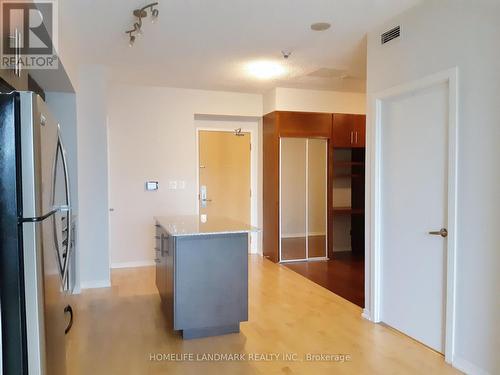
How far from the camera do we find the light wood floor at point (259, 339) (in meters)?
2.59

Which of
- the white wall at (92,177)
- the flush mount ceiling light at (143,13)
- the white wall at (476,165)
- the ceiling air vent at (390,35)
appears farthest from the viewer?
the white wall at (92,177)

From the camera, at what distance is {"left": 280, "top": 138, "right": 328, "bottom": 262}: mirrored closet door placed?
573cm

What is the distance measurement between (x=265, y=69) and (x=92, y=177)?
8.04 ft

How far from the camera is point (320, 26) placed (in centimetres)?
326

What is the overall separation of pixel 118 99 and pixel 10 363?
4499 millimetres

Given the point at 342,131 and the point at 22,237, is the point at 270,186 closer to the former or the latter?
the point at 342,131

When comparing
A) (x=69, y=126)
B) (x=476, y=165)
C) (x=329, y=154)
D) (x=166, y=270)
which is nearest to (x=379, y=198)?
(x=476, y=165)

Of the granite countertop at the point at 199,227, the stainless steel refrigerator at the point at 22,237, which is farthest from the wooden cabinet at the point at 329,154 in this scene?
the stainless steel refrigerator at the point at 22,237

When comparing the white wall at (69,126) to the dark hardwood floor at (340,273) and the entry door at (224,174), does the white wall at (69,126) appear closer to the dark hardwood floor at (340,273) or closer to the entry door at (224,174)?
the entry door at (224,174)

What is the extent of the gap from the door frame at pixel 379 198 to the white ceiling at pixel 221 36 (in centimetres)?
64

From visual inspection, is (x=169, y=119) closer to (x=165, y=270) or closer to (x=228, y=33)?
(x=228, y=33)

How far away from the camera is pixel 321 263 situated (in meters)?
5.65

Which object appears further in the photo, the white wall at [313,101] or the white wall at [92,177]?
the white wall at [313,101]

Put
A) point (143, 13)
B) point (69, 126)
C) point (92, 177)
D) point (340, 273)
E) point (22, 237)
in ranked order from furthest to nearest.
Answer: point (340, 273) → point (92, 177) → point (69, 126) → point (143, 13) → point (22, 237)
